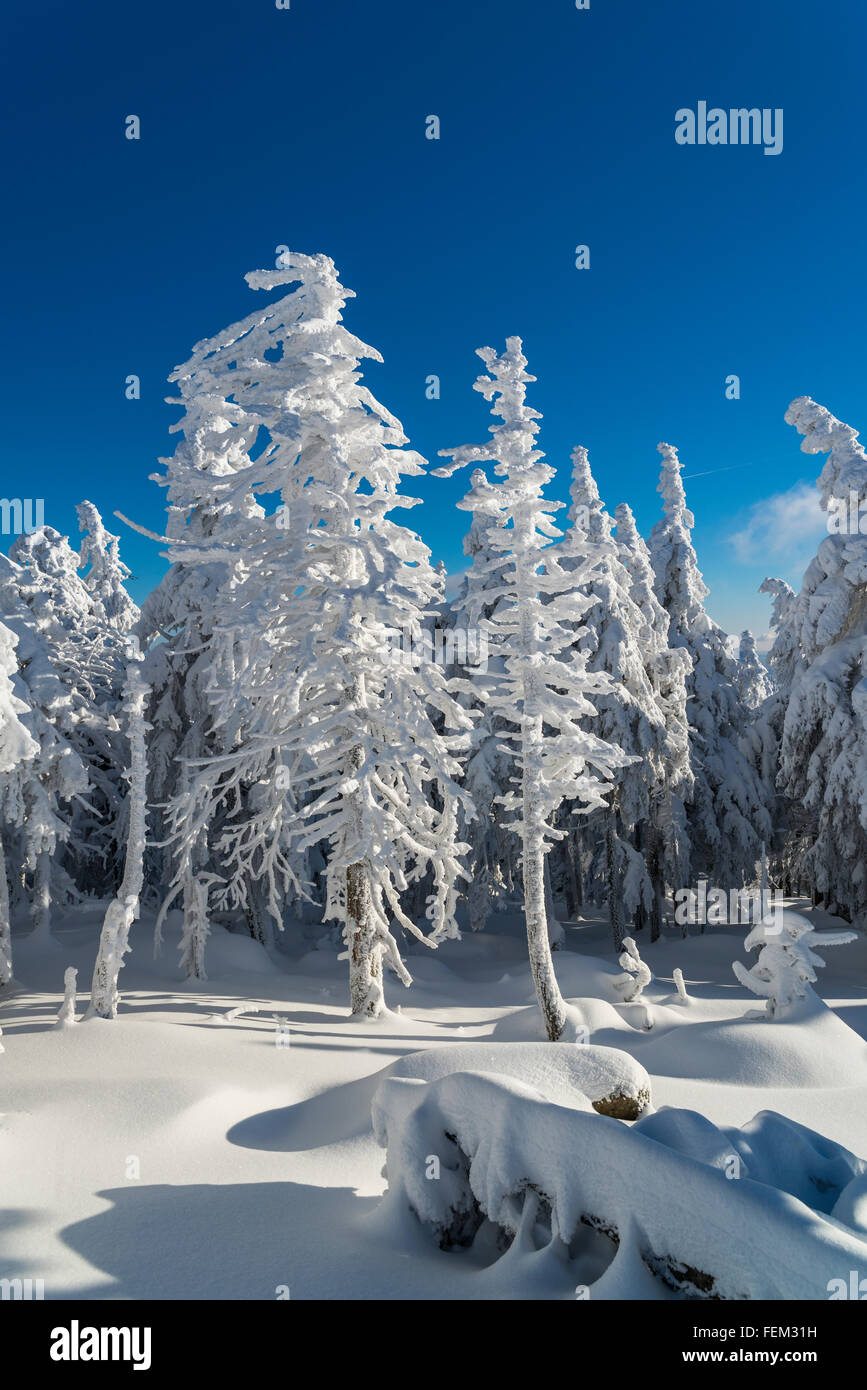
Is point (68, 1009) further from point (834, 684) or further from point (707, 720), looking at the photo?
point (707, 720)

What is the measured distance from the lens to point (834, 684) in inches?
685

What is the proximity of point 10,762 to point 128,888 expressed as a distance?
297 centimetres

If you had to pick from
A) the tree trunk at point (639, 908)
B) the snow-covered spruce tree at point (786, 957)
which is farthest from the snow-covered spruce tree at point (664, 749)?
the snow-covered spruce tree at point (786, 957)

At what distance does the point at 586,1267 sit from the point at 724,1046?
6672 millimetres

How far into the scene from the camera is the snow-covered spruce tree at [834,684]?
17156mm

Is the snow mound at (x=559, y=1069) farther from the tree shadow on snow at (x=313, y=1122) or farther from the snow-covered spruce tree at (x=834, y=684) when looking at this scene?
the snow-covered spruce tree at (x=834, y=684)

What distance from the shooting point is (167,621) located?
56.9 ft

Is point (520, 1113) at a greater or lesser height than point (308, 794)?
lesser

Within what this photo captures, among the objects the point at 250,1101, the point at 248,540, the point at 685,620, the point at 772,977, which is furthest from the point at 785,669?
the point at 250,1101

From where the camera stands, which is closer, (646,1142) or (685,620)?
(646,1142)

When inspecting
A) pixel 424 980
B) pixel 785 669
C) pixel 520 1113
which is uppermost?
pixel 785 669

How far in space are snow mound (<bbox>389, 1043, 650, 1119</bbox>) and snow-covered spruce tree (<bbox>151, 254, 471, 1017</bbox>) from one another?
4.14m

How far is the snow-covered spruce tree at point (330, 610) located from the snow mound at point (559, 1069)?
4139 millimetres
